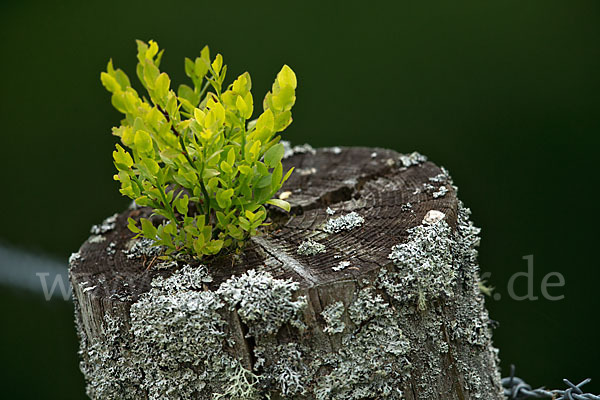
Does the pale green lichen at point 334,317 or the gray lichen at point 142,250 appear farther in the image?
the gray lichen at point 142,250

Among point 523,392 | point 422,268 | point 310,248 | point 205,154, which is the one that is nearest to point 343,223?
point 310,248

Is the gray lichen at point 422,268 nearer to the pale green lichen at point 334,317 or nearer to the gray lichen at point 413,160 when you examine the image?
the pale green lichen at point 334,317

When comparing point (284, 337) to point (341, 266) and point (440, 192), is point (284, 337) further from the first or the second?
point (440, 192)

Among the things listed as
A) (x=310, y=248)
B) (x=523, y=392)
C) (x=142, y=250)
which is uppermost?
(x=142, y=250)

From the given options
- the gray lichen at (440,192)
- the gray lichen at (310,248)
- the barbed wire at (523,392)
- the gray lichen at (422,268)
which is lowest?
the barbed wire at (523,392)

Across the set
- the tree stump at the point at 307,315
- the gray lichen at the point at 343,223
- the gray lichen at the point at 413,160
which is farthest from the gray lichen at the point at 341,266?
the gray lichen at the point at 413,160

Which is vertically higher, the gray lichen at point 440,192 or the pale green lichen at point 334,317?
the gray lichen at point 440,192

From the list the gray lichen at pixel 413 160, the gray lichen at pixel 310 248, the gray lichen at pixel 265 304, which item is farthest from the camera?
the gray lichen at pixel 413 160
